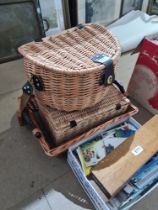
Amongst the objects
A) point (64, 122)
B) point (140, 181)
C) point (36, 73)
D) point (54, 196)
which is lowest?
point (54, 196)

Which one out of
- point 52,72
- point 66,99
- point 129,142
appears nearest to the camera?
→ point 52,72

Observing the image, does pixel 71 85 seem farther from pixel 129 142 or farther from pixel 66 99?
pixel 129 142

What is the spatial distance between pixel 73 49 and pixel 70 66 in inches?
6.0

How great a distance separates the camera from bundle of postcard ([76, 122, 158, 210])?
89cm

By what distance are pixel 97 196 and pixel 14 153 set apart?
545 millimetres

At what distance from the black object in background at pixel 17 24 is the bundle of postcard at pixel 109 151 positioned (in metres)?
1.00

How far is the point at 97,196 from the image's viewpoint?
0.85m

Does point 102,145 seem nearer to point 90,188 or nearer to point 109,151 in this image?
point 109,151

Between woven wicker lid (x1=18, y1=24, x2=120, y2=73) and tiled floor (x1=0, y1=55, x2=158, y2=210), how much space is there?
542 mm

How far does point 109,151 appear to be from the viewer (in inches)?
41.6

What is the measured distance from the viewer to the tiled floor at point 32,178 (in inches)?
37.5

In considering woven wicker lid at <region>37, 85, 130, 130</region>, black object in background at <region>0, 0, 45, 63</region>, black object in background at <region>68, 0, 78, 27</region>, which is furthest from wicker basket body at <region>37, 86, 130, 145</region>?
black object in background at <region>68, 0, 78, 27</region>

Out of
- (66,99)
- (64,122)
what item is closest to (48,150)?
(64,122)

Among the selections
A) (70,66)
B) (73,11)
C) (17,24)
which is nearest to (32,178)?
(70,66)
